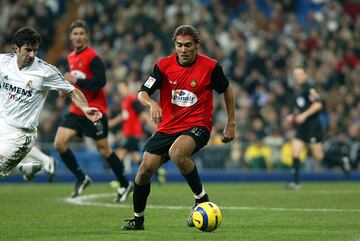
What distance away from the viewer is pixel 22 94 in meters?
10.1

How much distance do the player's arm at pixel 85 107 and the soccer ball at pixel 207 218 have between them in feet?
5.02

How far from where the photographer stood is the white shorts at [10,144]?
10.1 metres

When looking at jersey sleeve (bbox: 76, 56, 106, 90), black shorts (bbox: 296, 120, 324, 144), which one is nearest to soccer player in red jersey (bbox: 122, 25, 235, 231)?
jersey sleeve (bbox: 76, 56, 106, 90)

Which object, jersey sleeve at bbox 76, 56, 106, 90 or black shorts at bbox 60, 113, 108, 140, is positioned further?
black shorts at bbox 60, 113, 108, 140

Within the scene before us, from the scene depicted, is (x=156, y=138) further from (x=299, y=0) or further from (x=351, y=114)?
(x=299, y=0)

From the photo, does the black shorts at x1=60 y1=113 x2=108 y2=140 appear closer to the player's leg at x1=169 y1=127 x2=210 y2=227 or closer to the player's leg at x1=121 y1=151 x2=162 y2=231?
the player's leg at x1=169 y1=127 x2=210 y2=227

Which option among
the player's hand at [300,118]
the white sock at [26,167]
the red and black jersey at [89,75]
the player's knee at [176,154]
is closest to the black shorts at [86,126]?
the red and black jersey at [89,75]

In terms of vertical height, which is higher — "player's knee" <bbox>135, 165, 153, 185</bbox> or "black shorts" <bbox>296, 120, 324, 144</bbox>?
"player's knee" <bbox>135, 165, 153, 185</bbox>

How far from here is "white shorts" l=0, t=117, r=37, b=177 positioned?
33.1ft

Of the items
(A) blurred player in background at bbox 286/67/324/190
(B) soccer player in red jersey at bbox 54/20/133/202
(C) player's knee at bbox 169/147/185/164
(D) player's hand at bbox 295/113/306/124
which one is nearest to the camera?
(C) player's knee at bbox 169/147/185/164

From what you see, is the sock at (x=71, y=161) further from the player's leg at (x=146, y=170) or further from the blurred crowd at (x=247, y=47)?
the blurred crowd at (x=247, y=47)

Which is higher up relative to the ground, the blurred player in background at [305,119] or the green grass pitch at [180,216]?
the blurred player in background at [305,119]

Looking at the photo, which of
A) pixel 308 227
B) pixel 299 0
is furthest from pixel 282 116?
pixel 308 227


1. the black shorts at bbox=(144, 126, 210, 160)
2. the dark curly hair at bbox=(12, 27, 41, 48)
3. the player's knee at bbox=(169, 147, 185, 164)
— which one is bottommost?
the player's knee at bbox=(169, 147, 185, 164)
